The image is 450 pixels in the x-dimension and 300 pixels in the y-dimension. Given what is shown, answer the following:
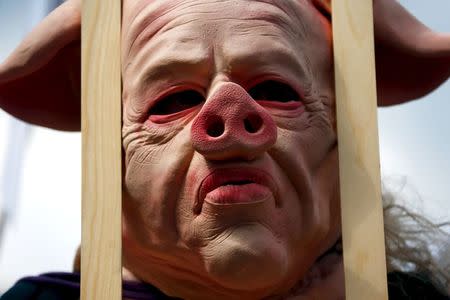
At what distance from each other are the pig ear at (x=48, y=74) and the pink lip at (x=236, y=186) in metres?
0.48

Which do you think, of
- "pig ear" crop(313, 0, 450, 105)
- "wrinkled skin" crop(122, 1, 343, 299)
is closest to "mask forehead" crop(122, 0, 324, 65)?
"wrinkled skin" crop(122, 1, 343, 299)

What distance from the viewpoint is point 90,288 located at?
139 centimetres

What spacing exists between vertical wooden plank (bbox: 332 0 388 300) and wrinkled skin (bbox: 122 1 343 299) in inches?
2.8

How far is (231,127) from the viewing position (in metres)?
1.35

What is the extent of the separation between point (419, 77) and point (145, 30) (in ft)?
1.84

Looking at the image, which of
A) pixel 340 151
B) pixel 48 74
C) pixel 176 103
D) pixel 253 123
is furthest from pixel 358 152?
pixel 48 74

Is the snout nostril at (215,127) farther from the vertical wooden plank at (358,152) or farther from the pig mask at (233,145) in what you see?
the vertical wooden plank at (358,152)

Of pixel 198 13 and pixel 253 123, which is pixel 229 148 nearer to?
pixel 253 123

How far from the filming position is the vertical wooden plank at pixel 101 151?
1404 millimetres

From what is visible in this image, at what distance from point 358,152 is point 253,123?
0.18 m

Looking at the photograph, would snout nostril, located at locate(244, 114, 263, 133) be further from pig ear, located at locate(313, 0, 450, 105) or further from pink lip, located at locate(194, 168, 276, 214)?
pig ear, located at locate(313, 0, 450, 105)

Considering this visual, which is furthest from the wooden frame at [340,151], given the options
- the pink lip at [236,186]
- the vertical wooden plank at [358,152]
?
the pink lip at [236,186]

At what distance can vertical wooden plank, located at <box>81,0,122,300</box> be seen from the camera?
140 centimetres

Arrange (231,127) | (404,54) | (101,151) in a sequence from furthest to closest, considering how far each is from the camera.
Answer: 1. (404,54)
2. (101,151)
3. (231,127)
